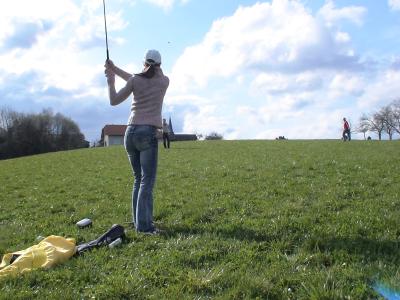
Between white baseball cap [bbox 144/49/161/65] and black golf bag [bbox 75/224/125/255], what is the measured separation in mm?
2562

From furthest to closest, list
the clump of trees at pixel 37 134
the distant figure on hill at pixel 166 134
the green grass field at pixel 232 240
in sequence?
the clump of trees at pixel 37 134, the distant figure on hill at pixel 166 134, the green grass field at pixel 232 240

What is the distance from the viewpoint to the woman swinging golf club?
7586 mm

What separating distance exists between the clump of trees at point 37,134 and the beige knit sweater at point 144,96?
92598mm

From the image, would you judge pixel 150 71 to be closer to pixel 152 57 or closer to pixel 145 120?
pixel 152 57

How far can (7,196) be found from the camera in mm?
14141

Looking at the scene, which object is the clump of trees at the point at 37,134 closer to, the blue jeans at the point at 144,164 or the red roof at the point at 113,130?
the red roof at the point at 113,130

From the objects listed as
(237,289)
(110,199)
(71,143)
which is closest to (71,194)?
(110,199)

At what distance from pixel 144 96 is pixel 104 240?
229cm

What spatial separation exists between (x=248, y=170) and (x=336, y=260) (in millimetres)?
10191

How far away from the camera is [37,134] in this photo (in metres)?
103

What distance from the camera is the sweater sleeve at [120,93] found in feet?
25.0

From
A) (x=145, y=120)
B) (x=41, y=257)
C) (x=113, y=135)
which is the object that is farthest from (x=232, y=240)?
(x=113, y=135)

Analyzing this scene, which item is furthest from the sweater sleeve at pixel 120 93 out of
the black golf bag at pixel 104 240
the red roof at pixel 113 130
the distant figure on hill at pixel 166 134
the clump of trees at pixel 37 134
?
the red roof at pixel 113 130

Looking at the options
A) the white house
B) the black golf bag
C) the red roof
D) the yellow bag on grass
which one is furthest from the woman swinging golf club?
the red roof
